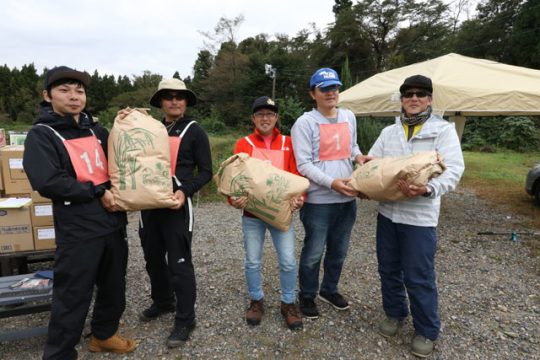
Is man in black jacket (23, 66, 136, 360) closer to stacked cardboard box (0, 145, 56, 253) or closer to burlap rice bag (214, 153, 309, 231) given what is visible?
burlap rice bag (214, 153, 309, 231)

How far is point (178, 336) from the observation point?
253 centimetres

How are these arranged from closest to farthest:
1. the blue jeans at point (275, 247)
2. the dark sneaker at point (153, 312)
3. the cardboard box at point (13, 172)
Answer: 1. the blue jeans at point (275, 247)
2. the dark sneaker at point (153, 312)
3. the cardboard box at point (13, 172)

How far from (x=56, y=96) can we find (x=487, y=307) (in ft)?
13.4

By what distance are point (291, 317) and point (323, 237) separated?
29.5 inches

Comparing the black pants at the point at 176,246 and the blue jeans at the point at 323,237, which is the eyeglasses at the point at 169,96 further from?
the blue jeans at the point at 323,237

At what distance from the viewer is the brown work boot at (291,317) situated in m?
2.71

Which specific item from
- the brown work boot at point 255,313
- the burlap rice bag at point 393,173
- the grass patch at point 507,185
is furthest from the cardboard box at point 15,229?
the grass patch at point 507,185

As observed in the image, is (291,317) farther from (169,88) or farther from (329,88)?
(169,88)

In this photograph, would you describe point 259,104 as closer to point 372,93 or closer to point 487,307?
point 487,307

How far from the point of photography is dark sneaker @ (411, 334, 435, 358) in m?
2.38

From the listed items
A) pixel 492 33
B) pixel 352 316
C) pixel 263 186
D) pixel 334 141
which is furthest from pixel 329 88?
pixel 492 33

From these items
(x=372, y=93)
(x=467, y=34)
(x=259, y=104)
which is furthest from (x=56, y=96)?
(x=467, y=34)

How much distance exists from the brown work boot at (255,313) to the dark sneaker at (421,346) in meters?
1.24

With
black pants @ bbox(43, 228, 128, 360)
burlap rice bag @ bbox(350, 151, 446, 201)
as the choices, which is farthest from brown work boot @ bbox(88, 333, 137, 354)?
burlap rice bag @ bbox(350, 151, 446, 201)
